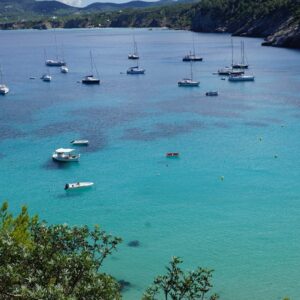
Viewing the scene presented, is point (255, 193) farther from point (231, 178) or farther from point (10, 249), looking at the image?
point (10, 249)

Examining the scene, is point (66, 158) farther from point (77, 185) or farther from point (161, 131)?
point (161, 131)

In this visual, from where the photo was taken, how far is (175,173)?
165 feet

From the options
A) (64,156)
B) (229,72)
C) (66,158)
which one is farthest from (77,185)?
(229,72)

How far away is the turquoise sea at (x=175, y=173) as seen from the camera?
3444 centimetres

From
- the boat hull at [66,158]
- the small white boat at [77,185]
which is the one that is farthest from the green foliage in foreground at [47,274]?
the boat hull at [66,158]

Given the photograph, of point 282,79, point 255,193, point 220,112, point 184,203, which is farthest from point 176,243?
point 282,79

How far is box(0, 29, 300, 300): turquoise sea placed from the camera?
34438 mm

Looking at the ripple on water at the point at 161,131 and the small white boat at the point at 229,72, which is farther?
the small white boat at the point at 229,72

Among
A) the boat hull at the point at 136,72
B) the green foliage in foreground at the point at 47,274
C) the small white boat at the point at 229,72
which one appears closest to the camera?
the green foliage in foreground at the point at 47,274

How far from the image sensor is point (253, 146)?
190 ft

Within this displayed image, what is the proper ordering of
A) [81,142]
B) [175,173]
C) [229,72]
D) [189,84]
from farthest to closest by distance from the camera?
[229,72] < [189,84] < [81,142] < [175,173]

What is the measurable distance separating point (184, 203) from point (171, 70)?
274ft

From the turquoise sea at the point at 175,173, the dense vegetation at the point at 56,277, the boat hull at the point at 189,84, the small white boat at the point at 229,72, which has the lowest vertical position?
the turquoise sea at the point at 175,173

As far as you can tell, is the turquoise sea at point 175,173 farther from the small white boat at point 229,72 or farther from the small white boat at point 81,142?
the small white boat at point 229,72
